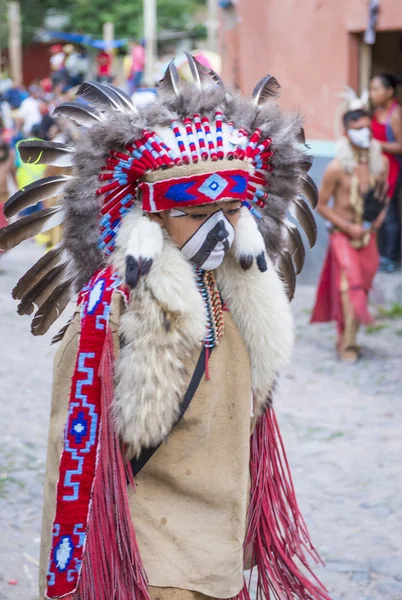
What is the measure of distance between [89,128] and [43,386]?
448cm

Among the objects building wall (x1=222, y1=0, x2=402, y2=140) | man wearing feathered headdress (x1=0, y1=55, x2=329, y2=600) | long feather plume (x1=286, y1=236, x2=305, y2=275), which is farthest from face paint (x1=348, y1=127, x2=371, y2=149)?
man wearing feathered headdress (x1=0, y1=55, x2=329, y2=600)

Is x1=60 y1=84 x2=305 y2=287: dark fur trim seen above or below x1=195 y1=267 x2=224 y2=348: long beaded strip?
above

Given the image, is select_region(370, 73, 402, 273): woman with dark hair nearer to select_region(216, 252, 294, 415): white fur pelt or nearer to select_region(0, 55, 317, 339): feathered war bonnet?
select_region(0, 55, 317, 339): feathered war bonnet

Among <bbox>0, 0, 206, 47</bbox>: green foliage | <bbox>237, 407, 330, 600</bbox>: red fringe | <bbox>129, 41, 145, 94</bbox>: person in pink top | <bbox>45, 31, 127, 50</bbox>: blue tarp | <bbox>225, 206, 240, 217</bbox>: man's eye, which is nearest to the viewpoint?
<bbox>225, 206, 240, 217</bbox>: man's eye

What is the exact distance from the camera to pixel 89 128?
8.60 feet

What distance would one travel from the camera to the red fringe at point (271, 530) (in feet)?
9.34

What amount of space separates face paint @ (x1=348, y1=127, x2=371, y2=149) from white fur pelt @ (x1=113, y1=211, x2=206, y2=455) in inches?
201

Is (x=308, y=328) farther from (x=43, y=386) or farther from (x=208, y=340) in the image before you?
(x=208, y=340)

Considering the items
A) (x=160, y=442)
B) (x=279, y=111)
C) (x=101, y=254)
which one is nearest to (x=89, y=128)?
(x=101, y=254)

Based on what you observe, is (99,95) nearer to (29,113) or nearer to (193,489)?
(193,489)

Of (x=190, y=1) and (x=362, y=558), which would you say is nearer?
(x=362, y=558)

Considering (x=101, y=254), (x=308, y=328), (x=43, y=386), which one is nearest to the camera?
(x=101, y=254)

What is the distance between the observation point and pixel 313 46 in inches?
412

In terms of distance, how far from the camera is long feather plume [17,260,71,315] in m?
2.78
